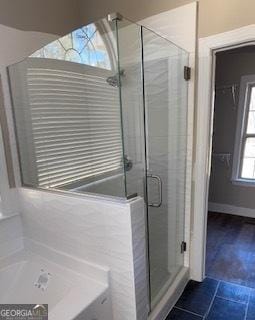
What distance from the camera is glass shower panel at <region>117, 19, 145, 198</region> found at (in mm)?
1495

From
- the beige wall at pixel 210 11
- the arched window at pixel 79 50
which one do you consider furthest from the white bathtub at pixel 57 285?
the beige wall at pixel 210 11

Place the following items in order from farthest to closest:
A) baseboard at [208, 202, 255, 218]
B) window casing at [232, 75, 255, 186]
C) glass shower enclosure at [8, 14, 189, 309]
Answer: baseboard at [208, 202, 255, 218]
window casing at [232, 75, 255, 186]
glass shower enclosure at [8, 14, 189, 309]

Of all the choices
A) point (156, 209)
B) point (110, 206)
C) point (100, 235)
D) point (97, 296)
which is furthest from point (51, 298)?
point (156, 209)

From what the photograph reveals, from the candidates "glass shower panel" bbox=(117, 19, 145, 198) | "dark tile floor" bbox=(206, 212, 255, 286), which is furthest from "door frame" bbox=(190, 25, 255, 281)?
"glass shower panel" bbox=(117, 19, 145, 198)

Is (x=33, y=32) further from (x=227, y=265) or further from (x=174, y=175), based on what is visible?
(x=227, y=265)

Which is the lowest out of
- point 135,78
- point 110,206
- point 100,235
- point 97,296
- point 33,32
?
point 97,296

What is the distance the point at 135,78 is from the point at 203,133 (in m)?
0.76

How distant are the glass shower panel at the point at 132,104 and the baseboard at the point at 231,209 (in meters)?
2.62

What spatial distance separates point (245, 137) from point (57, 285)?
320cm

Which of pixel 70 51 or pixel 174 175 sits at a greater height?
pixel 70 51

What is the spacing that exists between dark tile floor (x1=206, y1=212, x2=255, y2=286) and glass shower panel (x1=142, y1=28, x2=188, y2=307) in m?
0.54

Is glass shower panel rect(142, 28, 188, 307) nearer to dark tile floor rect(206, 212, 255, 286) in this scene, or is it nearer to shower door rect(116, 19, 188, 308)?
shower door rect(116, 19, 188, 308)

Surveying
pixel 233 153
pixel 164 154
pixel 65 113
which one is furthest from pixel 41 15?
pixel 233 153

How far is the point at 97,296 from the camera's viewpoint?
1.43 metres
